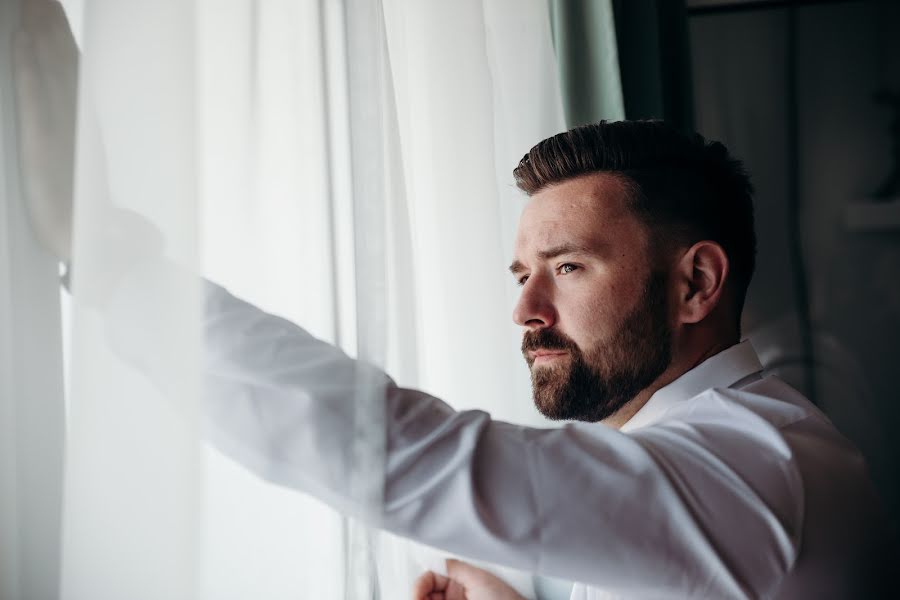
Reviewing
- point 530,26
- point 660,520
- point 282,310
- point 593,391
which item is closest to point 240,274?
point 282,310

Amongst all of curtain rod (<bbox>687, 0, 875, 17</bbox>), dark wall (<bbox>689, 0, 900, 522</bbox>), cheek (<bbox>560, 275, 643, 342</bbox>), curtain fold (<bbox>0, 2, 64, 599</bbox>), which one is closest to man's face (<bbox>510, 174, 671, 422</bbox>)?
cheek (<bbox>560, 275, 643, 342</bbox>)

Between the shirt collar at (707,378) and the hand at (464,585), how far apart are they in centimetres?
27

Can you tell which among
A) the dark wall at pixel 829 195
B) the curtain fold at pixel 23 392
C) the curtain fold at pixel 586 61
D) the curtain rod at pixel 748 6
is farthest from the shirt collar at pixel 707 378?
the curtain rod at pixel 748 6

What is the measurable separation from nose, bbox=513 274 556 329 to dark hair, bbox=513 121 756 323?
0.55ft

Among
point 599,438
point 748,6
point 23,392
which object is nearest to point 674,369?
point 599,438

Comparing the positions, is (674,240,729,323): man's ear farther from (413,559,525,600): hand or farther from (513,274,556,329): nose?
(413,559,525,600): hand

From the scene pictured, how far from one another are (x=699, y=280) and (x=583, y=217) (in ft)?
0.58

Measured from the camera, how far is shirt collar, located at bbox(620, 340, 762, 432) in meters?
0.93

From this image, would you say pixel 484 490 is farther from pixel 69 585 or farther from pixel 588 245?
pixel 588 245

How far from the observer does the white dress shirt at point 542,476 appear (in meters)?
0.56

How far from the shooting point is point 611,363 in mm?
944

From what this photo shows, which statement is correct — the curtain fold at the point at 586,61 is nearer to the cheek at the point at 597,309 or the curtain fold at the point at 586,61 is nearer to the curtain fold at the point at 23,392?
the cheek at the point at 597,309

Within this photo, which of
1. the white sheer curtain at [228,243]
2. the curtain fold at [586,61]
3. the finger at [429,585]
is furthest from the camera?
the curtain fold at [586,61]

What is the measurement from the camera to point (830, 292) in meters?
1.76
